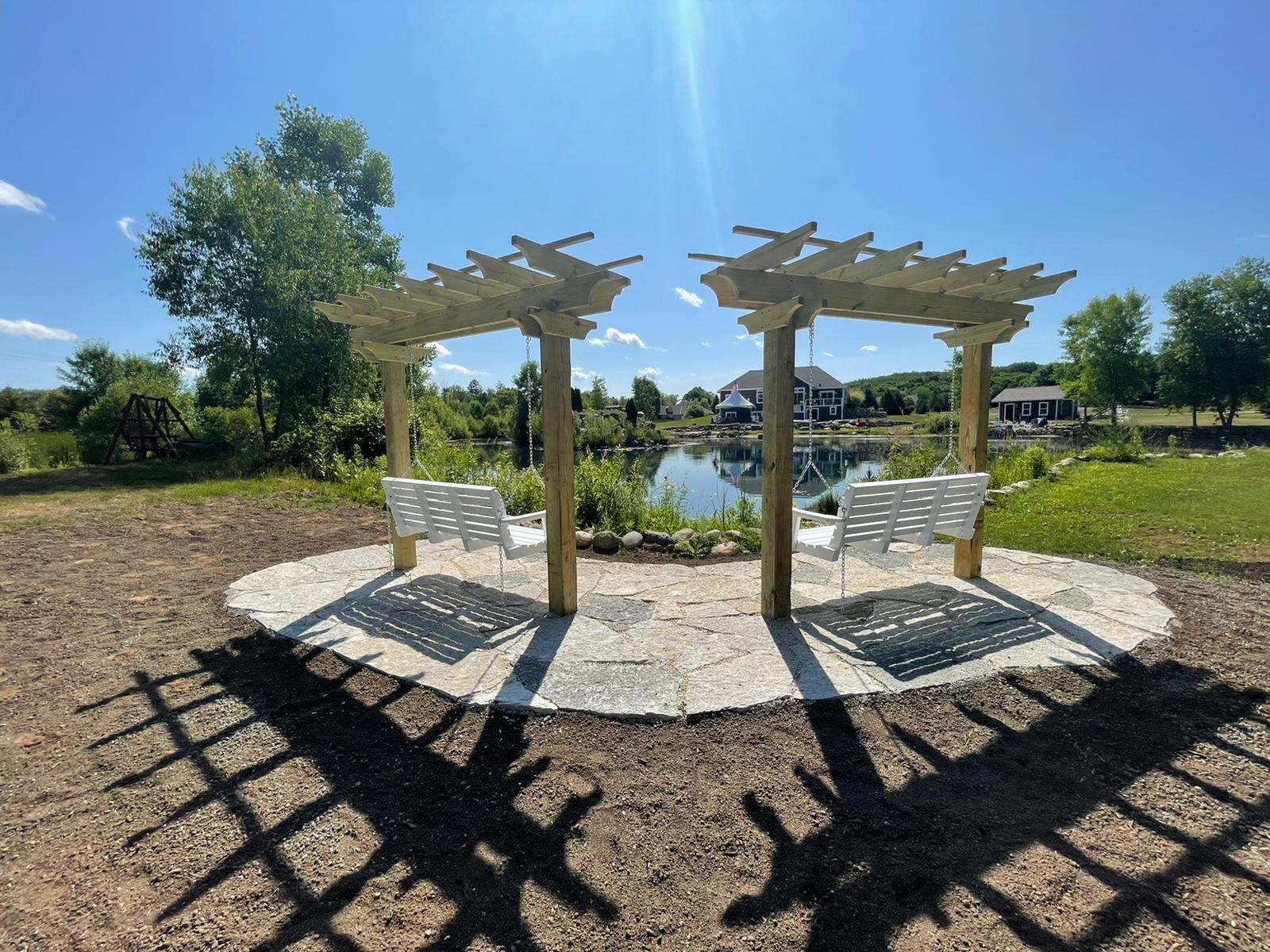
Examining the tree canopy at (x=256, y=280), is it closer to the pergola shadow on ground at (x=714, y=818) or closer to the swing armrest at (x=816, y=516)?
the pergola shadow on ground at (x=714, y=818)

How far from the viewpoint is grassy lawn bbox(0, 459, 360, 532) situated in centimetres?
746

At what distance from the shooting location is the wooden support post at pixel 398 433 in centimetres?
470

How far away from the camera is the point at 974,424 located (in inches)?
166

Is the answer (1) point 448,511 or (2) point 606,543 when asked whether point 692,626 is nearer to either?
(1) point 448,511

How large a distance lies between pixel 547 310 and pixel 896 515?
272 centimetres

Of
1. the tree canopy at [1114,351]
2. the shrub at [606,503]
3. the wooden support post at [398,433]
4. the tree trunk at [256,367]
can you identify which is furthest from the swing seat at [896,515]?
the tree canopy at [1114,351]

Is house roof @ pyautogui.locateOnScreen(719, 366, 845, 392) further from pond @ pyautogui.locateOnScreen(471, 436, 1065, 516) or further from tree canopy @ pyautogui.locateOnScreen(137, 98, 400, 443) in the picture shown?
tree canopy @ pyautogui.locateOnScreen(137, 98, 400, 443)

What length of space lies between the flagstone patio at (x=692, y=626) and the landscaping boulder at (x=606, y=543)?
632 millimetres

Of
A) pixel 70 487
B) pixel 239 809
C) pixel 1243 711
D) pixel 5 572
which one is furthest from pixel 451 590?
pixel 70 487

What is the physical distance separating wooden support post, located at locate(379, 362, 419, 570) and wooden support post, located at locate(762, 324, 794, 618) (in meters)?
3.16

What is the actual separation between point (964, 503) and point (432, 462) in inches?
332

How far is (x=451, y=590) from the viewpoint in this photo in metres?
4.29

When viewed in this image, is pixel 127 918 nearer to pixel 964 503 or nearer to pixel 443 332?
pixel 443 332

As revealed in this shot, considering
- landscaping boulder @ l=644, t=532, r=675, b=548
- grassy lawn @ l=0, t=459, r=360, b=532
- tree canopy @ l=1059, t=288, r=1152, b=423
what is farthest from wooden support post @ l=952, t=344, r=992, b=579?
tree canopy @ l=1059, t=288, r=1152, b=423
